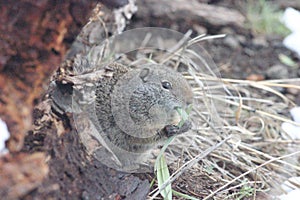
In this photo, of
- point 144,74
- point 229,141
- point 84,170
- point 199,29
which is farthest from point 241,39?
point 84,170

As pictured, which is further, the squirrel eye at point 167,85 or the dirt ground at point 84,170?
the squirrel eye at point 167,85

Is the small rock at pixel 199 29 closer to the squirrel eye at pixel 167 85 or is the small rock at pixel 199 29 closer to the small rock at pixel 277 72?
the small rock at pixel 277 72

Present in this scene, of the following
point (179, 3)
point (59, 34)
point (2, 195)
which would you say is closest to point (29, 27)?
point (59, 34)

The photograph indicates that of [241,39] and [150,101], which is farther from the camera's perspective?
[241,39]

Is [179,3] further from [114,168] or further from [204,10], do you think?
[114,168]

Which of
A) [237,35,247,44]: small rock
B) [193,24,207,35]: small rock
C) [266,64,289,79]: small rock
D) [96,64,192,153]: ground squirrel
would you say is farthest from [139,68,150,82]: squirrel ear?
[237,35,247,44]: small rock

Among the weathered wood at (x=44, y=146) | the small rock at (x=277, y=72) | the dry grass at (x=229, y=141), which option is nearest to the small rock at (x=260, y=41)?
the small rock at (x=277, y=72)

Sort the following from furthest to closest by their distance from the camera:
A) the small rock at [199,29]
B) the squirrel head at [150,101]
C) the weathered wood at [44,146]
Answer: the small rock at [199,29]
the squirrel head at [150,101]
the weathered wood at [44,146]

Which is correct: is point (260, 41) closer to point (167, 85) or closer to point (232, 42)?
point (232, 42)
